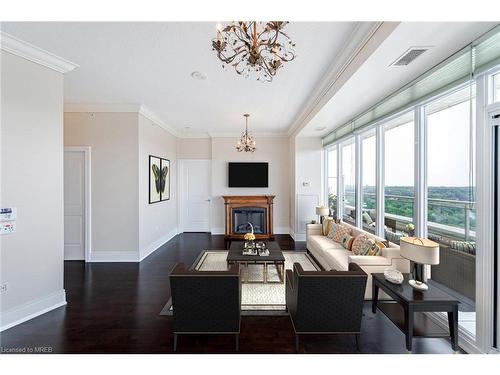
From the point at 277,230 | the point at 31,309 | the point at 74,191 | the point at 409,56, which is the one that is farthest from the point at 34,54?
the point at 277,230

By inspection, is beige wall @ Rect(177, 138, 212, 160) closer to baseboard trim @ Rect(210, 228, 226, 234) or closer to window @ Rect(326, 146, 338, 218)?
baseboard trim @ Rect(210, 228, 226, 234)

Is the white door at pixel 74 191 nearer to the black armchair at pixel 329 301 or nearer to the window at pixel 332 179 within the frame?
the black armchair at pixel 329 301

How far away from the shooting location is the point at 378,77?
2721 mm

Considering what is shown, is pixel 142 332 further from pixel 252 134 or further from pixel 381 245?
pixel 252 134

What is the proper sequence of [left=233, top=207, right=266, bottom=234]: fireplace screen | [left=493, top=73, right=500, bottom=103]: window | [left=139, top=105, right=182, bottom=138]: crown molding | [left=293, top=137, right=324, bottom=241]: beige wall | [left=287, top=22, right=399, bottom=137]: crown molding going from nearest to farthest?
[left=493, top=73, right=500, bottom=103]: window, [left=287, top=22, right=399, bottom=137]: crown molding, [left=139, top=105, right=182, bottom=138]: crown molding, [left=293, top=137, right=324, bottom=241]: beige wall, [left=233, top=207, right=266, bottom=234]: fireplace screen

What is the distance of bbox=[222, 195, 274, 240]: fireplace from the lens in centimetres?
648

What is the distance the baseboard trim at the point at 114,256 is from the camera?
14.6 feet

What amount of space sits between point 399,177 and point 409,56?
1.76 m

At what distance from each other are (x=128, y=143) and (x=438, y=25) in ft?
15.5

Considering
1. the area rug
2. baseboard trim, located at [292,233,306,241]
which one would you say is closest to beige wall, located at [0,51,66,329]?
the area rug

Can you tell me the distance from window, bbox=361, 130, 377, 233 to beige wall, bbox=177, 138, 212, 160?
14.4ft
